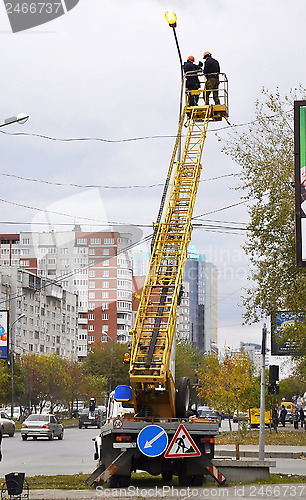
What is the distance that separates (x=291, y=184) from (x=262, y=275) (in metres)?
3.37

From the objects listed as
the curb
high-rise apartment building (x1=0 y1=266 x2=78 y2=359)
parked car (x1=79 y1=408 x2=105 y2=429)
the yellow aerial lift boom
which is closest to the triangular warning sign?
the yellow aerial lift boom

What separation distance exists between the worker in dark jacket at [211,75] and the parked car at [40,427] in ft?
89.0

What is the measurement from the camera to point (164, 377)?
16875 millimetres

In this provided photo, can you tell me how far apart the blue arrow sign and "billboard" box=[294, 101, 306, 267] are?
14.6ft

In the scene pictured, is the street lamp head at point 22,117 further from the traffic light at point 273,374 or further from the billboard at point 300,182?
the traffic light at point 273,374

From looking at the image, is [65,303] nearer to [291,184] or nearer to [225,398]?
[225,398]

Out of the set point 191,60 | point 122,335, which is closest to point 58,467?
point 191,60

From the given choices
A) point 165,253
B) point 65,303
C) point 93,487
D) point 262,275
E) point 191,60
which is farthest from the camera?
point 65,303

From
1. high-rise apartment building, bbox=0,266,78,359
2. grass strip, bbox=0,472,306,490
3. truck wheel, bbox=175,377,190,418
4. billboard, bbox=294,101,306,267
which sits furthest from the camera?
high-rise apartment building, bbox=0,266,78,359

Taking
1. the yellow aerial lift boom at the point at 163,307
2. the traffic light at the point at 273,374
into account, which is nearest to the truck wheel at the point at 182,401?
the yellow aerial lift boom at the point at 163,307

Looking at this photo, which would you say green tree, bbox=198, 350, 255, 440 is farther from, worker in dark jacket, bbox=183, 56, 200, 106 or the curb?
worker in dark jacket, bbox=183, 56, 200, 106

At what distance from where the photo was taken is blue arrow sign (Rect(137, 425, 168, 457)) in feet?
54.0

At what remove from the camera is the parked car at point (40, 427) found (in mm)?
44441

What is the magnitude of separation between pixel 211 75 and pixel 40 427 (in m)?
27.9
